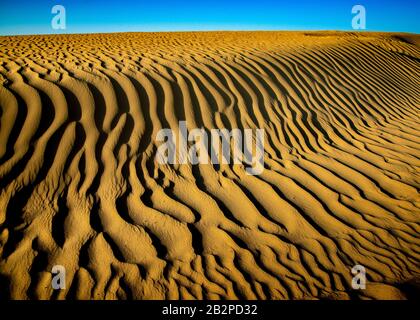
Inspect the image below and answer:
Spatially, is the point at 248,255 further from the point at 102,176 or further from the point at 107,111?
the point at 107,111

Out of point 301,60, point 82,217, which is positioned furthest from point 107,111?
point 301,60

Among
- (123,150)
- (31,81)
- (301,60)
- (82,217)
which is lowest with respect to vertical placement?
(82,217)

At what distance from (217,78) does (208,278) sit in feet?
11.5

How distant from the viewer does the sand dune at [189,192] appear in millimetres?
2066

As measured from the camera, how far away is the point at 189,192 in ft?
9.45

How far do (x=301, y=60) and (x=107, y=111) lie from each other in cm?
467

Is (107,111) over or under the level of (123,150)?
over

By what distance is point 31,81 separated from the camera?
3.62 m

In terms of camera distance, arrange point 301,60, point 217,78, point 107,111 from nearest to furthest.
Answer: point 107,111 → point 217,78 → point 301,60

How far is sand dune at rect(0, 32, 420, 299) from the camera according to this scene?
2066mm

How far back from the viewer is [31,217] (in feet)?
7.84
